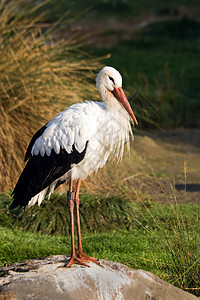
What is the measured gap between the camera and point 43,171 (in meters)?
4.49

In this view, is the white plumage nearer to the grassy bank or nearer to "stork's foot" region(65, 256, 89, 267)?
the grassy bank

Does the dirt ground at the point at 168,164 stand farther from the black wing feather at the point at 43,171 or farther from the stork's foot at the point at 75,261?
the stork's foot at the point at 75,261

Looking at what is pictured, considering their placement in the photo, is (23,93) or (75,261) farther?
(23,93)

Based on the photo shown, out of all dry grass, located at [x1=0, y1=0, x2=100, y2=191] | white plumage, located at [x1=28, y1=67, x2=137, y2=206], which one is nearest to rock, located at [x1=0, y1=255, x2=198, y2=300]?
white plumage, located at [x1=28, y1=67, x2=137, y2=206]

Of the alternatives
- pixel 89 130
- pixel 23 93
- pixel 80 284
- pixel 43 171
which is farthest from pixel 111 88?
pixel 23 93

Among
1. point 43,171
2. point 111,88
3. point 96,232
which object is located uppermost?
point 111,88

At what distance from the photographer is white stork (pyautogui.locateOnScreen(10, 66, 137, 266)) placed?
14.3 feet

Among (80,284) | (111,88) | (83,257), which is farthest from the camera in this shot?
(111,88)

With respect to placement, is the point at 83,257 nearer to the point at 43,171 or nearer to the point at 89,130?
the point at 43,171

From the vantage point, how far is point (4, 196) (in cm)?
635

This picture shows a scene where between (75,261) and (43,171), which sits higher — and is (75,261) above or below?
below

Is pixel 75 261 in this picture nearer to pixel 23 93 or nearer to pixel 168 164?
pixel 23 93

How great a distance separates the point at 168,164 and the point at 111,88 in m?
4.29

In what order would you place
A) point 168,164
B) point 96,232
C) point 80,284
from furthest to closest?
point 168,164, point 96,232, point 80,284
